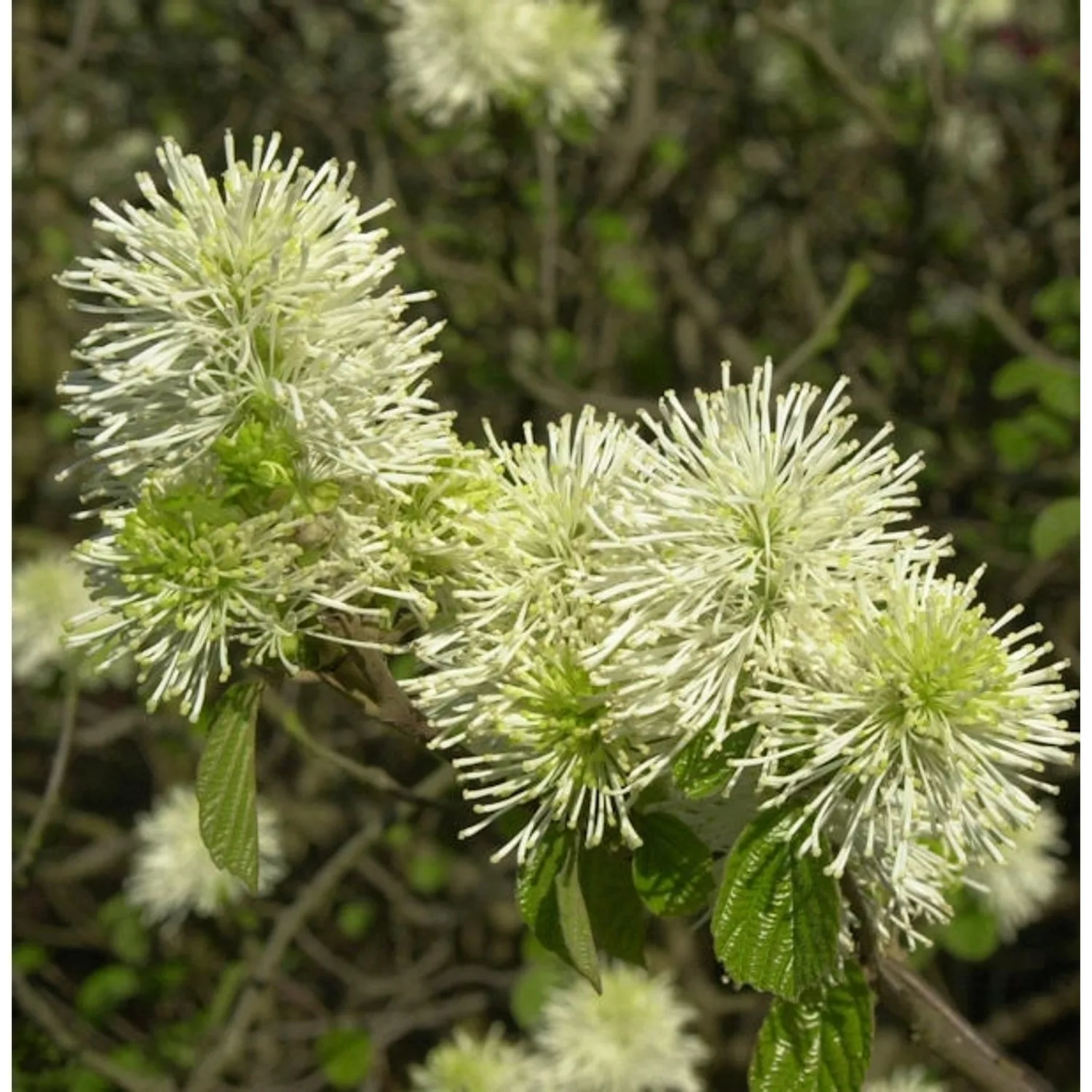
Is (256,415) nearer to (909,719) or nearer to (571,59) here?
(909,719)

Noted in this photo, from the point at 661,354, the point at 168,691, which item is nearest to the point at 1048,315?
the point at 661,354

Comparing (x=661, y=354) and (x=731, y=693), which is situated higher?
(x=661, y=354)

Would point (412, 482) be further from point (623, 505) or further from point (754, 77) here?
point (754, 77)

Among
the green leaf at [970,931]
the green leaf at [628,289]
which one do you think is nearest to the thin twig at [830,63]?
the green leaf at [628,289]

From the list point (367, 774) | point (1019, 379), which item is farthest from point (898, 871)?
point (1019, 379)

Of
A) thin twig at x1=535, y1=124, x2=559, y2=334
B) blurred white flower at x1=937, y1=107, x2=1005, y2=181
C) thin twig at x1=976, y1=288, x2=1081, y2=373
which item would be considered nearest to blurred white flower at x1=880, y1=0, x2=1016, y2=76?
blurred white flower at x1=937, y1=107, x2=1005, y2=181

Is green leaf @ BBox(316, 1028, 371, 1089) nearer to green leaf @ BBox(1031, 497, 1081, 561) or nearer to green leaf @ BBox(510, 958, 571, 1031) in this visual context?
green leaf @ BBox(510, 958, 571, 1031)

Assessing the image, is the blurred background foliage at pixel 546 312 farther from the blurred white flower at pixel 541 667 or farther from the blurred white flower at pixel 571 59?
the blurred white flower at pixel 541 667
